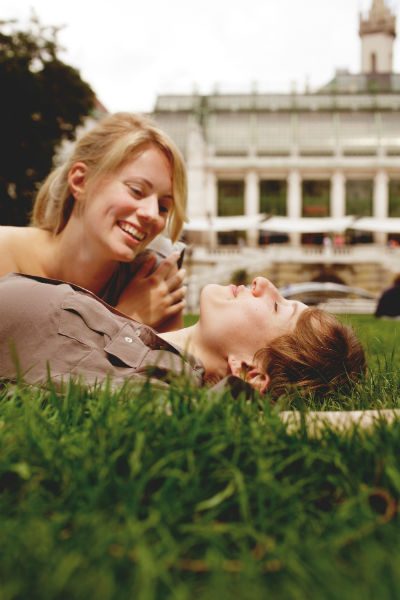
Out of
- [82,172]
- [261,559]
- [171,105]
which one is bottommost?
[261,559]

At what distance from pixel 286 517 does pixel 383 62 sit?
266 ft

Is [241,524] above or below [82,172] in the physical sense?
below

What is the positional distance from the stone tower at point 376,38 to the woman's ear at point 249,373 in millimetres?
79334

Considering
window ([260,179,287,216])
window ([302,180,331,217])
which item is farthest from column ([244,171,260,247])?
window ([302,180,331,217])

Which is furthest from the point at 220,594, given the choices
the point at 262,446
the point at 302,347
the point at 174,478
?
the point at 302,347

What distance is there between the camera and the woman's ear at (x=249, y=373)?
2.65 metres

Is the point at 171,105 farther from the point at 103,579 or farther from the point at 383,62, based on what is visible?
the point at 103,579

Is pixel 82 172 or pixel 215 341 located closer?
pixel 215 341

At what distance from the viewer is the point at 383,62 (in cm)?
7456

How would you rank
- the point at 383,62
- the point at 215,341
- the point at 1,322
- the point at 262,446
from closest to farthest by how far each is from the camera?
1. the point at 262,446
2. the point at 1,322
3. the point at 215,341
4. the point at 383,62

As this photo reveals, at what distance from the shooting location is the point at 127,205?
3.42 metres

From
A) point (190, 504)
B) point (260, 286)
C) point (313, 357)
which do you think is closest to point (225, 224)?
point (260, 286)

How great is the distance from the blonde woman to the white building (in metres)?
41.4

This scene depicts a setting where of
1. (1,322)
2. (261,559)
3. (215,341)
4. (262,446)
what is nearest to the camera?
(261,559)
